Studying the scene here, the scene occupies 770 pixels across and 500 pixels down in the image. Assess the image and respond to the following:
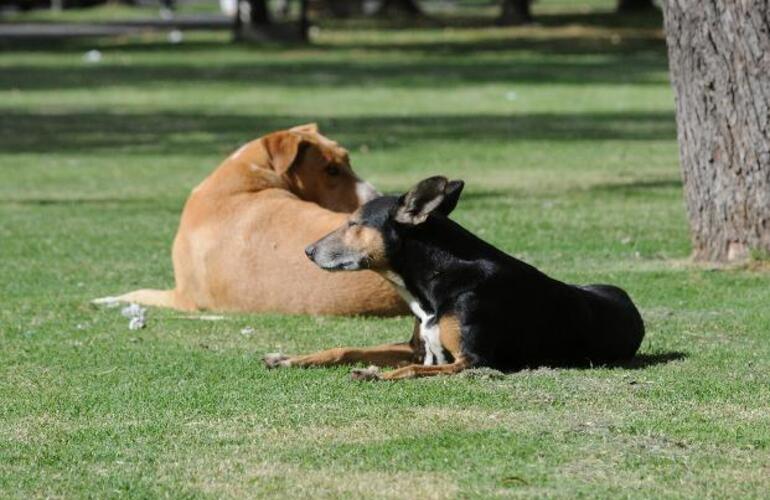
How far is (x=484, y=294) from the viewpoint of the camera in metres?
7.91

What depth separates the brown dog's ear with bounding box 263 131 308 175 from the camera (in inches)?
424

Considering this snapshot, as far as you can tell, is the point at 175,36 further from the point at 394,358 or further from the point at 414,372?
the point at 414,372

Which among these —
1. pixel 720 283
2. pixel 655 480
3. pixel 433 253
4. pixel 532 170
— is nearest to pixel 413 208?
pixel 433 253

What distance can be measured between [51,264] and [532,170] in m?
7.13

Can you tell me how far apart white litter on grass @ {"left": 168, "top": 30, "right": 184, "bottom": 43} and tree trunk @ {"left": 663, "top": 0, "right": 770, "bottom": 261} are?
3611 centimetres

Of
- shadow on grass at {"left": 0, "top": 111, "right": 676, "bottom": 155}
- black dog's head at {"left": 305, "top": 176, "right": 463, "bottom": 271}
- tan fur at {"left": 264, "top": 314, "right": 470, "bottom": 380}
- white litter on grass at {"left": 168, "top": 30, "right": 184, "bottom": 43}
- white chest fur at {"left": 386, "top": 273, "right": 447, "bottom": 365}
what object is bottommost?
white litter on grass at {"left": 168, "top": 30, "right": 184, "bottom": 43}

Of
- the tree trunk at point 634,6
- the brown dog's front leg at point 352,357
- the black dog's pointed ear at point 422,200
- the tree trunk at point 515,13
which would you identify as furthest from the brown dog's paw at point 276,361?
the tree trunk at point 634,6

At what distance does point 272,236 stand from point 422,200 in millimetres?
2204

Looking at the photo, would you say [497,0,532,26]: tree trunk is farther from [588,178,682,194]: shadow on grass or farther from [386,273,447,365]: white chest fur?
[386,273,447,365]: white chest fur

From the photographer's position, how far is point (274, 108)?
26938 millimetres

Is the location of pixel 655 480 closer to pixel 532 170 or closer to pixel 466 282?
pixel 466 282

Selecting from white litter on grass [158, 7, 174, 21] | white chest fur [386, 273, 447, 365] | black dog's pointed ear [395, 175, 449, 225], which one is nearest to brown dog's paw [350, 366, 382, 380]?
white chest fur [386, 273, 447, 365]

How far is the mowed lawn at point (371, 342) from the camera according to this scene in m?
6.31

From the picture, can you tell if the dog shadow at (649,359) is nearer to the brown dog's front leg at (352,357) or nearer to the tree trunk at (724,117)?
the brown dog's front leg at (352,357)
